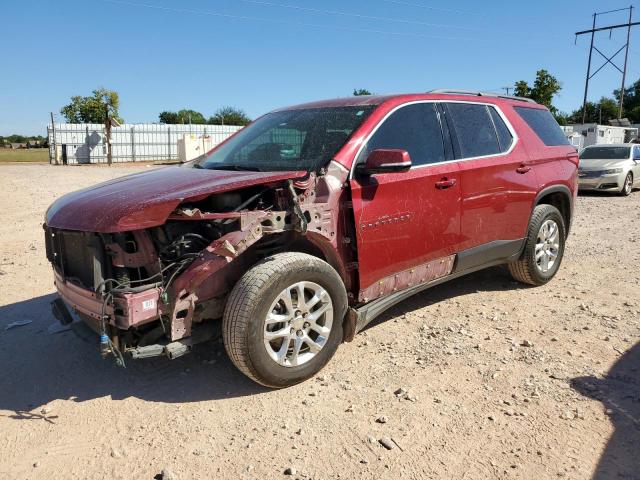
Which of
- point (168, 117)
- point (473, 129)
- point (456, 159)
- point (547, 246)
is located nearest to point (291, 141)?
point (456, 159)

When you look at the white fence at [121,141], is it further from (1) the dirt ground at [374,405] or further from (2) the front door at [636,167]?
(1) the dirt ground at [374,405]

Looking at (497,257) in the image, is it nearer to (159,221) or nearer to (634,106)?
(159,221)

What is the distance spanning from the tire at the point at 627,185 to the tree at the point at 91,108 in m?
41.3

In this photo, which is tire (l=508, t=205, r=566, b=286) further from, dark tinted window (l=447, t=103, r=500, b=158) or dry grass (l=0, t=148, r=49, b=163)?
dry grass (l=0, t=148, r=49, b=163)

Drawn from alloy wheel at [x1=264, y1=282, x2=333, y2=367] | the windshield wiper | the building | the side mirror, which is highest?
the building

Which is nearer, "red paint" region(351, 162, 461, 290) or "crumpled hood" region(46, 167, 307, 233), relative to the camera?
"crumpled hood" region(46, 167, 307, 233)

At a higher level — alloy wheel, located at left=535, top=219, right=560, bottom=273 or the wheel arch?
the wheel arch

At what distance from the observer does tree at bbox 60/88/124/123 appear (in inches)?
1872

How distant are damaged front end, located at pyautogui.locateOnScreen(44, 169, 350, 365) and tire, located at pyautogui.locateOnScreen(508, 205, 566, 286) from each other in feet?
8.24

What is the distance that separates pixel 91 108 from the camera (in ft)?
162

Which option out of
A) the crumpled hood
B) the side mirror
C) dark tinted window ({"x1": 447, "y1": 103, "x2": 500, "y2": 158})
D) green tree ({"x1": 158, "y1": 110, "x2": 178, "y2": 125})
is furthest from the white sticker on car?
green tree ({"x1": 158, "y1": 110, "x2": 178, "y2": 125})

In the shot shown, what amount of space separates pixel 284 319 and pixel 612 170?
45.0 ft

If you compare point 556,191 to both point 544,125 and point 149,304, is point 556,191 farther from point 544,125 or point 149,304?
point 149,304

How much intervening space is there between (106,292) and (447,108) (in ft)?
9.92
